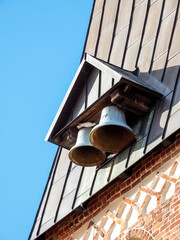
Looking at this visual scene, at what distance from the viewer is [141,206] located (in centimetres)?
1053

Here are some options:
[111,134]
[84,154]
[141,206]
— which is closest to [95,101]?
[111,134]

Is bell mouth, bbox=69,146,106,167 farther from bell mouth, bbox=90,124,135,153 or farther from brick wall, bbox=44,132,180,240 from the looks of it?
brick wall, bbox=44,132,180,240

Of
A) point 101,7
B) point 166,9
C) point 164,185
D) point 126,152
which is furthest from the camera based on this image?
point 101,7

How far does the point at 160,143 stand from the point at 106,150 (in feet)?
3.12

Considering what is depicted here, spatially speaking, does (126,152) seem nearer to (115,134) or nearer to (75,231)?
(115,134)

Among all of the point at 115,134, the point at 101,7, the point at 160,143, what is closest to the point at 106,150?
the point at 115,134

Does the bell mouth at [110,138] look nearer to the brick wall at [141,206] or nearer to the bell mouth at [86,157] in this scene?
the bell mouth at [86,157]

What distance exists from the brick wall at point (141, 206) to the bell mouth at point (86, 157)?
0.42 metres

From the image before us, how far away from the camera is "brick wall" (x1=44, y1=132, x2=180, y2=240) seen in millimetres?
10070

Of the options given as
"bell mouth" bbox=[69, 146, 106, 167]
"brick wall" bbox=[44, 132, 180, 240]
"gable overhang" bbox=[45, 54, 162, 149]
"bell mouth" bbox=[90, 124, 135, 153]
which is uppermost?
"gable overhang" bbox=[45, 54, 162, 149]

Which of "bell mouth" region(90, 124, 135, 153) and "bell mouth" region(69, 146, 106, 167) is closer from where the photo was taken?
"bell mouth" region(90, 124, 135, 153)

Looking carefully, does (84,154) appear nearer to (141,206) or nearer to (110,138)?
(110,138)

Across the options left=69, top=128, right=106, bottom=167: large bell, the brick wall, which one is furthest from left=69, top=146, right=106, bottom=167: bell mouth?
the brick wall

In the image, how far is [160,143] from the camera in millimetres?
10578
